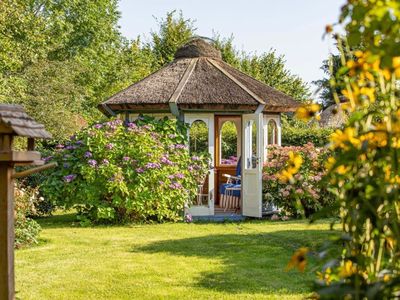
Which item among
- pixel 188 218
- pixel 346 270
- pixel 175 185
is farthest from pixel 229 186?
pixel 346 270

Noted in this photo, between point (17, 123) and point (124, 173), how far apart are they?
876cm

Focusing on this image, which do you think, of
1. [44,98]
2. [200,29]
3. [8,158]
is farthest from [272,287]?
[200,29]

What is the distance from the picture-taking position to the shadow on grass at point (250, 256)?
22.3 feet

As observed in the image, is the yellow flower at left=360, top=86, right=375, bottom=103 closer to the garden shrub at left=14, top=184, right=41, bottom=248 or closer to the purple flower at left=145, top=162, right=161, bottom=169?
the garden shrub at left=14, top=184, right=41, bottom=248

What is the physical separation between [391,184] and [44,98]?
23.9 meters

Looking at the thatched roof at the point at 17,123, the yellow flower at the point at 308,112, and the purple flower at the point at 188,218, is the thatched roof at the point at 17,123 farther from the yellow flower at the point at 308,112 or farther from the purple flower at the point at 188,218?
the purple flower at the point at 188,218

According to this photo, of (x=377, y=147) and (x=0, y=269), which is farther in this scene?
(x=0, y=269)

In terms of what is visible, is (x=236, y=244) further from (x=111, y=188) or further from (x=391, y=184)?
(x=391, y=184)

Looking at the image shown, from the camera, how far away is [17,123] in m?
3.84

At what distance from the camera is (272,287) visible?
6.66m

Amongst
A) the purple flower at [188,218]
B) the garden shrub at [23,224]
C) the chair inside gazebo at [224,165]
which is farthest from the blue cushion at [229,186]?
the garden shrub at [23,224]

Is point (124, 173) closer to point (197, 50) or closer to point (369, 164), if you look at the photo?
point (197, 50)

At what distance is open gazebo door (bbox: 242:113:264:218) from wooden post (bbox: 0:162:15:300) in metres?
10.0

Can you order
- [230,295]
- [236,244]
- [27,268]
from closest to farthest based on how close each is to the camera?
1. [230,295]
2. [27,268]
3. [236,244]
